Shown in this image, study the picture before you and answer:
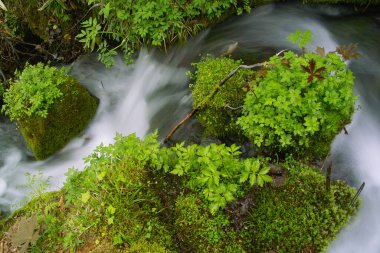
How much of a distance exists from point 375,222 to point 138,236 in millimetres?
2585

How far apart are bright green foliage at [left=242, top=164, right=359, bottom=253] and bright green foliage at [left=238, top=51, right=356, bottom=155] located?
1.67 feet

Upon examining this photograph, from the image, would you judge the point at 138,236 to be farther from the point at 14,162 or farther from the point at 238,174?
the point at 14,162

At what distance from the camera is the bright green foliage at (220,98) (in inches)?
173

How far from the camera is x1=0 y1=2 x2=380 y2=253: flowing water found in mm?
5109

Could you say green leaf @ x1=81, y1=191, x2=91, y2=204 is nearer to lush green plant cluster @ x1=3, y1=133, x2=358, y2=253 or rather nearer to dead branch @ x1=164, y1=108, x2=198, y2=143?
lush green plant cluster @ x1=3, y1=133, x2=358, y2=253

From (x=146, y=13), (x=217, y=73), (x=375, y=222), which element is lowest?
(x=375, y=222)

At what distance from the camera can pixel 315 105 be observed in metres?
3.54

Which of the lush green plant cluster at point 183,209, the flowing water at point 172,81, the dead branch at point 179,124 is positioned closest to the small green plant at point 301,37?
the flowing water at point 172,81

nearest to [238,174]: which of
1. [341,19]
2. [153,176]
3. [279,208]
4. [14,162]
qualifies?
[279,208]

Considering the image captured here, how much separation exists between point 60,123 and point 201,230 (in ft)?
11.0

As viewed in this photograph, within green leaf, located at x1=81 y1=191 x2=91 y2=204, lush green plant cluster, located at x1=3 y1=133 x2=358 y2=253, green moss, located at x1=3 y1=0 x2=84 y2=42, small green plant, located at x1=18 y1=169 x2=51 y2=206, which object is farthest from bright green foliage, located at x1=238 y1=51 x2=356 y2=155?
green moss, located at x1=3 y1=0 x2=84 y2=42

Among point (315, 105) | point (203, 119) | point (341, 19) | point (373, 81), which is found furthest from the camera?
point (341, 19)

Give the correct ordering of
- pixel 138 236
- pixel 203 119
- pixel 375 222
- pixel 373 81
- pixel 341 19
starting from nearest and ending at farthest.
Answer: pixel 138 236 → pixel 375 222 → pixel 203 119 → pixel 373 81 → pixel 341 19

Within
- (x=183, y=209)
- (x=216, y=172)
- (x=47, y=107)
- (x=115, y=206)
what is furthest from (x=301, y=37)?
(x=47, y=107)
